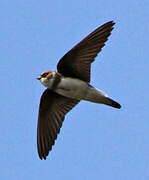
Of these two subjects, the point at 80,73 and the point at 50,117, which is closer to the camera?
the point at 80,73

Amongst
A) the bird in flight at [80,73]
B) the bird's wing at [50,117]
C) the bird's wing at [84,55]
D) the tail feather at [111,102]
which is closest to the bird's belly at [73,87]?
the bird in flight at [80,73]

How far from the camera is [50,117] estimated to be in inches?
371

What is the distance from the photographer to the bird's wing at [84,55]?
857cm

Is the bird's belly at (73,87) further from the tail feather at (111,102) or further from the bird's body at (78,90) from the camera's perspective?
the tail feather at (111,102)

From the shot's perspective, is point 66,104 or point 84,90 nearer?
point 84,90

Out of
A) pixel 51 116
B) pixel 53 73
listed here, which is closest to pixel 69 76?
pixel 53 73

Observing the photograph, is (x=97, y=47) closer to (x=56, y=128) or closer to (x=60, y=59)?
(x=60, y=59)

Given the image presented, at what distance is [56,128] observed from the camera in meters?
9.33

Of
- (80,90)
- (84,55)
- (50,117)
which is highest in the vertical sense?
(84,55)

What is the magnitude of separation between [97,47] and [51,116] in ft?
4.53

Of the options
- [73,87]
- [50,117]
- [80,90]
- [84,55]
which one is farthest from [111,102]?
[50,117]

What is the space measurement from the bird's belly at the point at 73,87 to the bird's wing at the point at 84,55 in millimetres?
110

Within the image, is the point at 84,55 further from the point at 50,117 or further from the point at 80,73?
the point at 50,117

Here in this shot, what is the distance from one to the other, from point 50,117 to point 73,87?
89 centimetres
